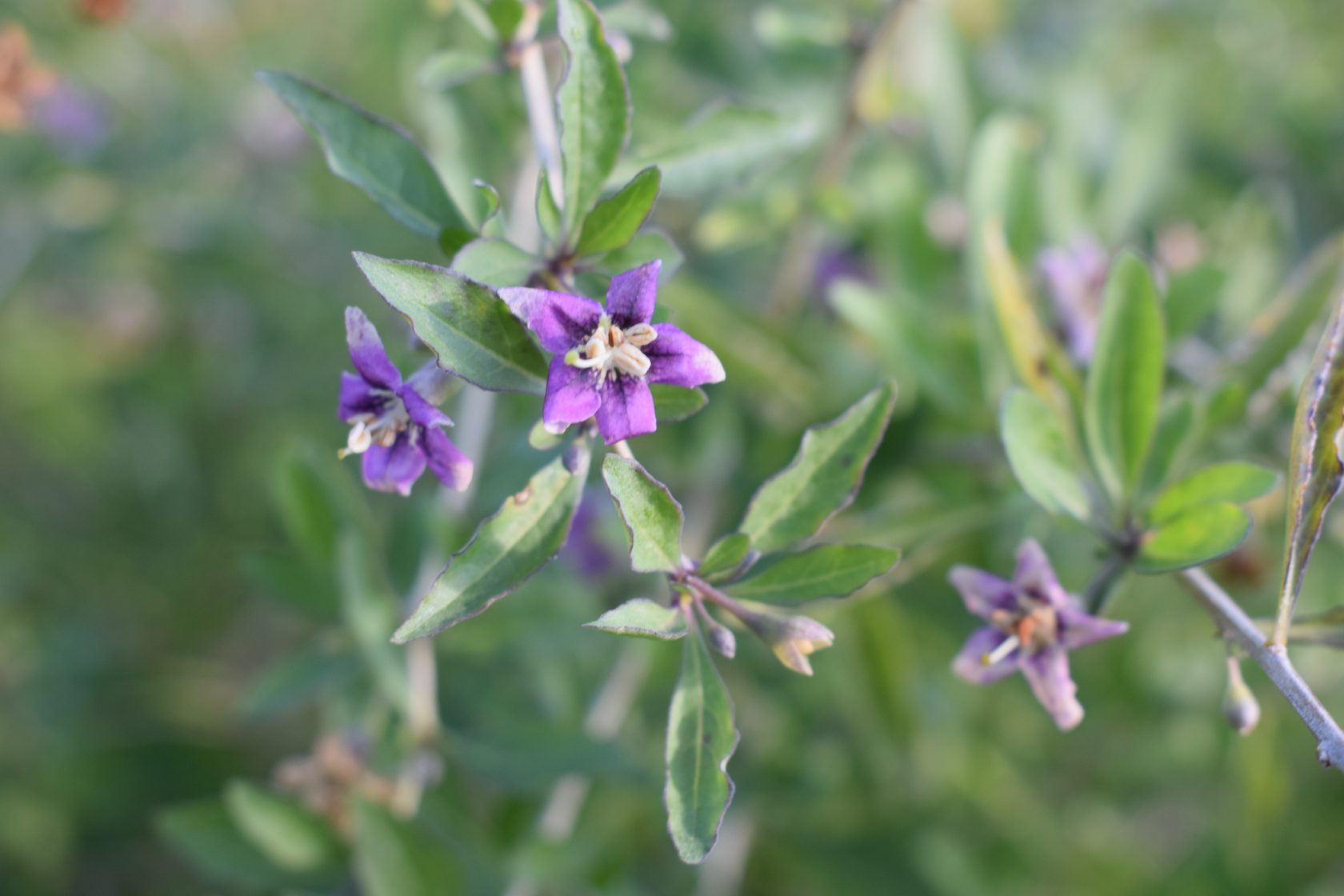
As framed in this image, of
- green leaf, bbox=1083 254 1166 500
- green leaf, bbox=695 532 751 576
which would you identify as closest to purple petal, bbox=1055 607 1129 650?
green leaf, bbox=1083 254 1166 500

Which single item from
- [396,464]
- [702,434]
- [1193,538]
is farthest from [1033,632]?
[702,434]

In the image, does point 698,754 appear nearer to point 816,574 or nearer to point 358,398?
point 816,574

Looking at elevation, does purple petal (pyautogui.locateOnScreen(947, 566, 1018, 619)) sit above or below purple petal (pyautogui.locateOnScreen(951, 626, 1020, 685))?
above

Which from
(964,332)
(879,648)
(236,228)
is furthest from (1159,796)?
(236,228)

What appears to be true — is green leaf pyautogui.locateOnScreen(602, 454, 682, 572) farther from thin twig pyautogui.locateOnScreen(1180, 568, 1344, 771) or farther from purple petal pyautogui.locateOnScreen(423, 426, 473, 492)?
thin twig pyautogui.locateOnScreen(1180, 568, 1344, 771)

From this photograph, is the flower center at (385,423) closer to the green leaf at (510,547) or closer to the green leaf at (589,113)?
the green leaf at (510,547)

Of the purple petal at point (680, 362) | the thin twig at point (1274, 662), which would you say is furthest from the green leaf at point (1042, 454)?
the purple petal at point (680, 362)
